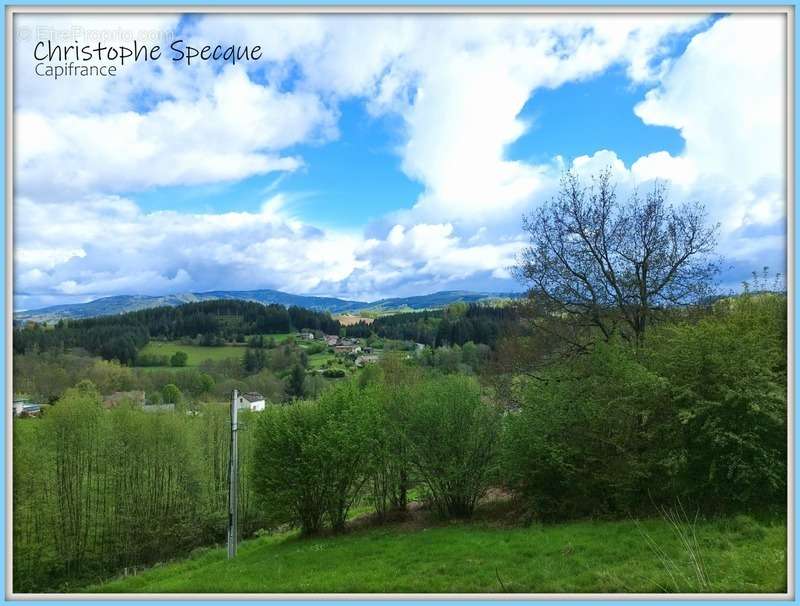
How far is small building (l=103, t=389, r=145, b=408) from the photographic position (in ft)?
70.4

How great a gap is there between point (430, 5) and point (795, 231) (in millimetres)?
5244

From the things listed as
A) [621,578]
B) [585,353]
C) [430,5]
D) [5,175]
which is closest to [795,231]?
[621,578]

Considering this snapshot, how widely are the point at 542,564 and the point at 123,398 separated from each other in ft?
68.2


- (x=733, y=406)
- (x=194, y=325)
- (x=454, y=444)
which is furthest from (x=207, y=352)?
(x=733, y=406)

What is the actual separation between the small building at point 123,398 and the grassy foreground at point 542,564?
1481 cm

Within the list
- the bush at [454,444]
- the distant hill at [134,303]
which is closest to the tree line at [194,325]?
the distant hill at [134,303]

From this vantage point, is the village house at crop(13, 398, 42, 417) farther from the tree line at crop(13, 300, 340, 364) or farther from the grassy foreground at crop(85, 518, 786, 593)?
the tree line at crop(13, 300, 340, 364)

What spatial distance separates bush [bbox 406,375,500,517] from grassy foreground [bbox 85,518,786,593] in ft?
6.04

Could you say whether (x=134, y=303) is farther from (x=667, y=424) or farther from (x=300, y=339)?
(x=300, y=339)

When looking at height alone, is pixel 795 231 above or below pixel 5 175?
below

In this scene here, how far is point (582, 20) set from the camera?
6527 millimetres

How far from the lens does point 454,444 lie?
38.4ft

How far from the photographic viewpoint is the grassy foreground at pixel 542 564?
5812 mm

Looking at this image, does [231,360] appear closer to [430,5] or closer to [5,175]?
[5,175]
